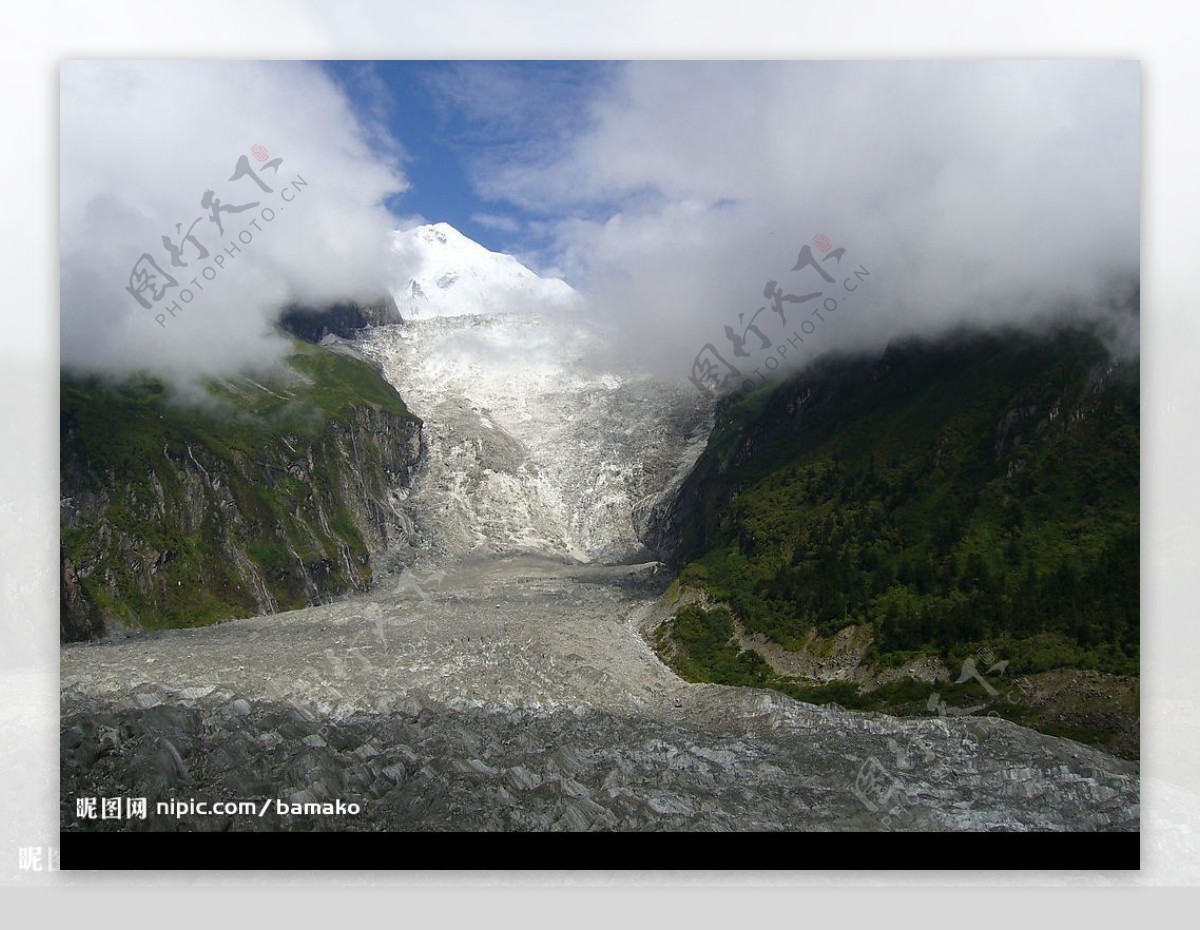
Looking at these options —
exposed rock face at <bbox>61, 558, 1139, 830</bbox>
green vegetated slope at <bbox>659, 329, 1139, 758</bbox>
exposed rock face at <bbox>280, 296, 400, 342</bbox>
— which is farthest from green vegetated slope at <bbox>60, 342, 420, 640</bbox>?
green vegetated slope at <bbox>659, 329, 1139, 758</bbox>

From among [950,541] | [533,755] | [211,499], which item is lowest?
[533,755]

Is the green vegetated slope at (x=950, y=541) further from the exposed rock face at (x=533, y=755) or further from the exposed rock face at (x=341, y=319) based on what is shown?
the exposed rock face at (x=341, y=319)

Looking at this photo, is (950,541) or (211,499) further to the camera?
(211,499)

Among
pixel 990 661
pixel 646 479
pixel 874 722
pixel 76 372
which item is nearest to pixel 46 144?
pixel 76 372

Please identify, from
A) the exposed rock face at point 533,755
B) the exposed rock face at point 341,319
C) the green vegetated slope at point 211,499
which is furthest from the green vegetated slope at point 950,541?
the exposed rock face at point 341,319

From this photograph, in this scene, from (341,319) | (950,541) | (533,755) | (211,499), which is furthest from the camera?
(341,319)

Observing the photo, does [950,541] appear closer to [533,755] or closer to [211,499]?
[533,755]

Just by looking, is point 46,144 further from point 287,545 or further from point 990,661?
point 287,545

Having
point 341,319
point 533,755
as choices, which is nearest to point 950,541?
point 533,755
